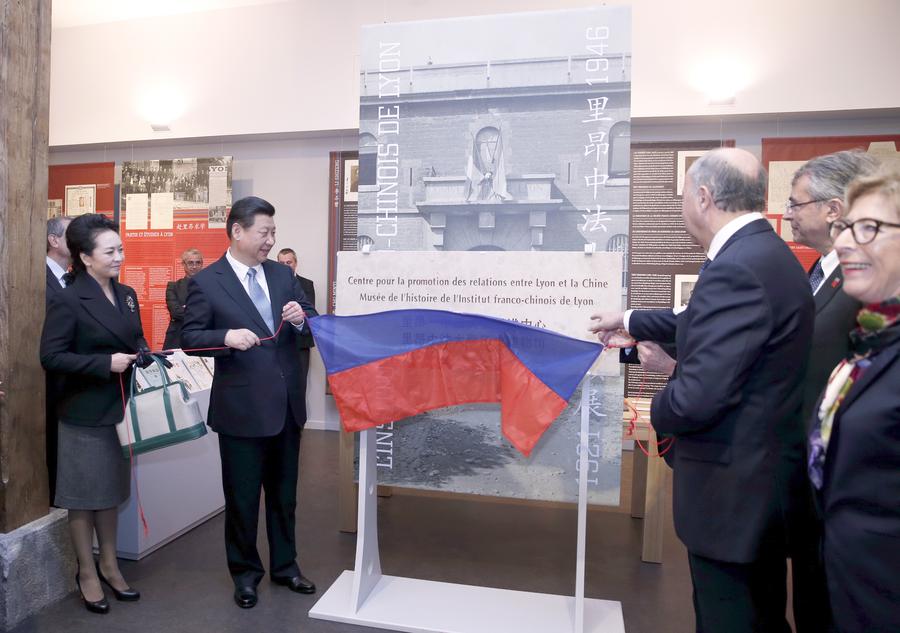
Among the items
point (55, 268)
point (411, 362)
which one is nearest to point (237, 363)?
point (411, 362)

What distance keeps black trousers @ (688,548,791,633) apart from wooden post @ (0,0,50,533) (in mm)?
2697

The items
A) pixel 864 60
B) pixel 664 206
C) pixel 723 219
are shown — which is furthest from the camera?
pixel 664 206

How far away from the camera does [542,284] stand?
2604 millimetres

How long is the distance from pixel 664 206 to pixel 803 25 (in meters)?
1.71

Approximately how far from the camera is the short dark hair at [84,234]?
2535mm

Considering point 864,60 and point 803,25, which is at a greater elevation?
point 803,25

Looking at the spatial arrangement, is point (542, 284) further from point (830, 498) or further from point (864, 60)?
point (864, 60)

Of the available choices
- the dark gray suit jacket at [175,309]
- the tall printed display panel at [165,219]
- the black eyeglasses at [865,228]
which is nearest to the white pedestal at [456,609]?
the black eyeglasses at [865,228]

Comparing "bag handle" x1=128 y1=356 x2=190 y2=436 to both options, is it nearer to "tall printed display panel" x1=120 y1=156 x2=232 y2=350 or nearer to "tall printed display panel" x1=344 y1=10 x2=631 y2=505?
"tall printed display panel" x1=344 y1=10 x2=631 y2=505

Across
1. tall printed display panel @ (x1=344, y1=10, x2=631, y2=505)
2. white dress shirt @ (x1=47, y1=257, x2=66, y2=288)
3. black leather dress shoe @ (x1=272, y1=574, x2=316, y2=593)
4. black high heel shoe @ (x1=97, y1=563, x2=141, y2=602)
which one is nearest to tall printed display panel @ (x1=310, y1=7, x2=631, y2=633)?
tall printed display panel @ (x1=344, y1=10, x2=631, y2=505)

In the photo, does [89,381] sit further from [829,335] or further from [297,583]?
[829,335]

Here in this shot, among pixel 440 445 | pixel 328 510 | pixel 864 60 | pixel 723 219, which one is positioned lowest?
pixel 328 510

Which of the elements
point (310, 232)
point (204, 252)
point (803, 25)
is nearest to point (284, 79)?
point (310, 232)

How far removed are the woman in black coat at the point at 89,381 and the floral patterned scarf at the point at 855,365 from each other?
2423mm
